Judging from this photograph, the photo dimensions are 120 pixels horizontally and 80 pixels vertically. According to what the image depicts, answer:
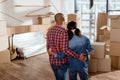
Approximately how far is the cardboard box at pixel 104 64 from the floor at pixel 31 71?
14cm

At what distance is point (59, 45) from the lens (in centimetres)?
244

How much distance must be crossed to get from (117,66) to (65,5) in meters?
4.25

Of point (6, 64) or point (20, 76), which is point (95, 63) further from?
point (6, 64)

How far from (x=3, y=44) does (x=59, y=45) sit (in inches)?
130

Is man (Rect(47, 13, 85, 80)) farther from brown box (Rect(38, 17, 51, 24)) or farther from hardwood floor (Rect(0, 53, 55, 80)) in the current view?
brown box (Rect(38, 17, 51, 24))

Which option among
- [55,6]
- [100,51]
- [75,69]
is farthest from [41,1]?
[75,69]

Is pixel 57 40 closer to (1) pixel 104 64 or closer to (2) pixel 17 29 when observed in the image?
(1) pixel 104 64

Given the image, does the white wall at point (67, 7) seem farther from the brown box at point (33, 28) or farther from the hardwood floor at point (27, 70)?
the hardwood floor at point (27, 70)

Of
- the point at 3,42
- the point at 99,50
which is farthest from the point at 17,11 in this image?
the point at 99,50

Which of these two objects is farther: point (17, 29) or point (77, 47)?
point (17, 29)

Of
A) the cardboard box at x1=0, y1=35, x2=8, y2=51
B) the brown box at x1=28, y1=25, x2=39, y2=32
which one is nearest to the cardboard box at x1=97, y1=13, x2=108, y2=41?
the brown box at x1=28, y1=25, x2=39, y2=32

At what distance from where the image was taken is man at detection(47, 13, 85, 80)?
2393 mm

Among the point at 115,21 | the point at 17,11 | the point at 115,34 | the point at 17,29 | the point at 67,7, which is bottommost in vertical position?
the point at 115,34

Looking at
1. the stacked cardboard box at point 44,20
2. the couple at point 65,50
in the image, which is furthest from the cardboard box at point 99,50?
the stacked cardboard box at point 44,20
